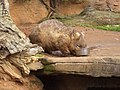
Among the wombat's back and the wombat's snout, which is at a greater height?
the wombat's back

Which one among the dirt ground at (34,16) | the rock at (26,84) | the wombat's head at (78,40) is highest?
the wombat's head at (78,40)

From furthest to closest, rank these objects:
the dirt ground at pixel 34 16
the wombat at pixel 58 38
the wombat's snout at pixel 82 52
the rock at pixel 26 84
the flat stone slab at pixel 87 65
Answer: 1. the dirt ground at pixel 34 16
2. the wombat at pixel 58 38
3. the wombat's snout at pixel 82 52
4. the flat stone slab at pixel 87 65
5. the rock at pixel 26 84

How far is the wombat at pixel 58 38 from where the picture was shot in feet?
21.3

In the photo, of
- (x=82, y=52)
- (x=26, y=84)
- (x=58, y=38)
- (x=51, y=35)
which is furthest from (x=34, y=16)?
(x=26, y=84)

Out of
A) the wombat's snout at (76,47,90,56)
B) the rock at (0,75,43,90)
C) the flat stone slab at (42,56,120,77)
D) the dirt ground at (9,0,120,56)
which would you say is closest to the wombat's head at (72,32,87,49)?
the wombat's snout at (76,47,90,56)

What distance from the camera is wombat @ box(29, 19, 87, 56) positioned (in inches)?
255

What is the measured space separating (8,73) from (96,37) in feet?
10.9

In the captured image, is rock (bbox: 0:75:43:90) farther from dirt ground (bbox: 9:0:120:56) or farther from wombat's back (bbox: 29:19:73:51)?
dirt ground (bbox: 9:0:120:56)

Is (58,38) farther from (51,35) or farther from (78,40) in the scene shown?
(78,40)

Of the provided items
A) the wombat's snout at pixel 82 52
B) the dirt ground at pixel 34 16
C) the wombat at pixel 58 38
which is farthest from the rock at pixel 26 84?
Result: the dirt ground at pixel 34 16

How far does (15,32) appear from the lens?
6.06 m

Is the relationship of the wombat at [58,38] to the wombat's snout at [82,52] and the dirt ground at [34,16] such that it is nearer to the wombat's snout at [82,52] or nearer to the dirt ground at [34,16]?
the wombat's snout at [82,52]

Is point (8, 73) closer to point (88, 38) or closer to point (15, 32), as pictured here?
point (15, 32)

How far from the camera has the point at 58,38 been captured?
6.54 meters
